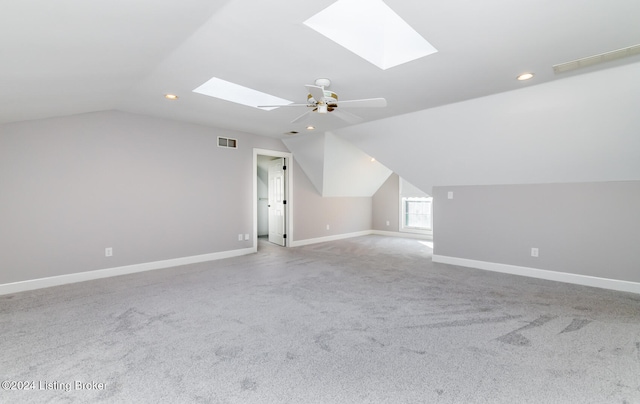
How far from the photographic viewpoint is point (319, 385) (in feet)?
5.73

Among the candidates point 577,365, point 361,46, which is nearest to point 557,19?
point 361,46

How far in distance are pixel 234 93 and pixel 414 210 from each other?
5845 millimetres

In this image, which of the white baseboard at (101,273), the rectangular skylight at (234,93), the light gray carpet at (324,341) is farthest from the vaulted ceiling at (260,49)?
the light gray carpet at (324,341)

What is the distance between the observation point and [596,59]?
2.52m

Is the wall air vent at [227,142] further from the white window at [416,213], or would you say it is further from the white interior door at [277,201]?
the white window at [416,213]

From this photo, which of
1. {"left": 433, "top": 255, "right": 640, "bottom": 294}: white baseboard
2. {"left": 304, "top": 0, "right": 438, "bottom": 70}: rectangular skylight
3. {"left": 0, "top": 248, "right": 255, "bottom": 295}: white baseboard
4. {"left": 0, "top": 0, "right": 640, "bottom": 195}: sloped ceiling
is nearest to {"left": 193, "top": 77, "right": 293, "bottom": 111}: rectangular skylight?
{"left": 0, "top": 0, "right": 640, "bottom": 195}: sloped ceiling

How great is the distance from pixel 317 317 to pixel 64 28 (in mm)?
2883

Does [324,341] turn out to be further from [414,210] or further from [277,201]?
[414,210]

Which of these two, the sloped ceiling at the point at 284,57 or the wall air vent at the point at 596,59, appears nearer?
the sloped ceiling at the point at 284,57

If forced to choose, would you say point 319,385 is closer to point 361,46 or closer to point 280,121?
point 361,46

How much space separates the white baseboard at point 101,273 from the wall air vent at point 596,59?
540cm

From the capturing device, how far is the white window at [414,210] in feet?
24.7

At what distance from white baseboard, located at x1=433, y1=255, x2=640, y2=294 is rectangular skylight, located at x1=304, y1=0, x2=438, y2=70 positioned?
3591 mm

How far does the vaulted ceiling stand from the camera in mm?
1775
